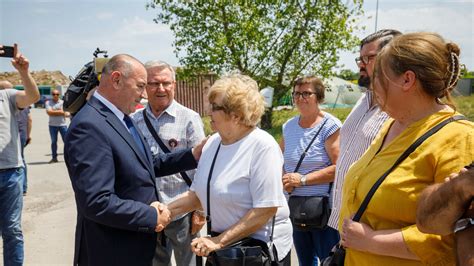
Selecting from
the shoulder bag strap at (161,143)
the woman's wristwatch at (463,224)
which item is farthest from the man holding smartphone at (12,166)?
the woman's wristwatch at (463,224)

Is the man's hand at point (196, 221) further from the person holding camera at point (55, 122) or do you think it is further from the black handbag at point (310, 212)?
the person holding camera at point (55, 122)

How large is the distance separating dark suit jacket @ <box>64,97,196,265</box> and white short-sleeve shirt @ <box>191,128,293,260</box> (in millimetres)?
381

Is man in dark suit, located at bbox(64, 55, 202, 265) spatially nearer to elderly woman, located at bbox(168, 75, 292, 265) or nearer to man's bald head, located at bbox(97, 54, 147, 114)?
man's bald head, located at bbox(97, 54, 147, 114)

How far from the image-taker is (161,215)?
102 inches

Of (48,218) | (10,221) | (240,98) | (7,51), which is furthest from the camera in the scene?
(48,218)

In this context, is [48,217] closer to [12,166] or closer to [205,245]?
[12,166]

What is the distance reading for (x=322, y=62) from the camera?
15648 millimetres

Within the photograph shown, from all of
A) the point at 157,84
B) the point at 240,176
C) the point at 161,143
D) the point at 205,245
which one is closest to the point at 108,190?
the point at 205,245


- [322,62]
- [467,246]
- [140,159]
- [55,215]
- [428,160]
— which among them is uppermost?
[428,160]

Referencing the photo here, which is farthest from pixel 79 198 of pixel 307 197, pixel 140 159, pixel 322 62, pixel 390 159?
pixel 322 62

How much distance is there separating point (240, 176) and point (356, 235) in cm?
81

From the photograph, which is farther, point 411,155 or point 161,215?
point 161,215

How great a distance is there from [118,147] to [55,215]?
508cm

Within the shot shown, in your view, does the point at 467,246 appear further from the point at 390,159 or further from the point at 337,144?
the point at 337,144
